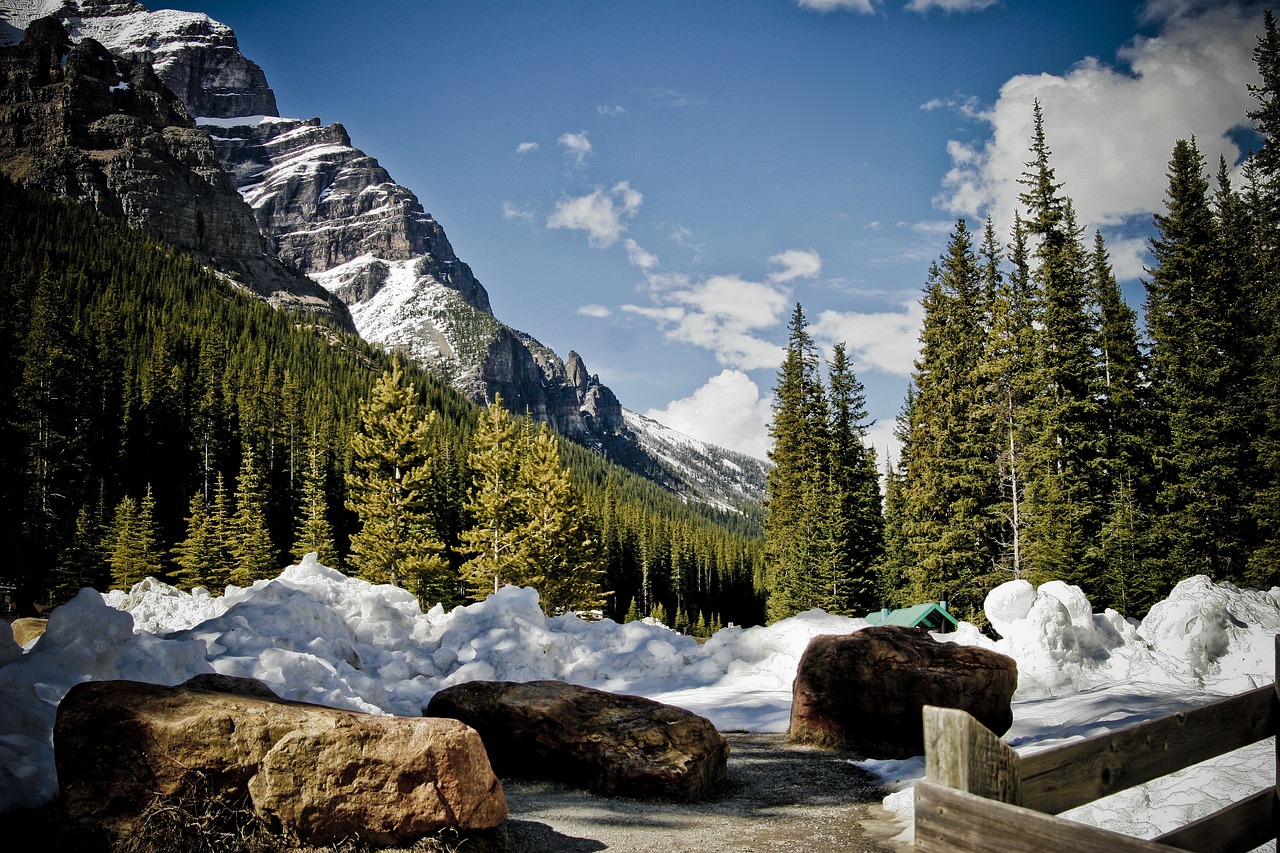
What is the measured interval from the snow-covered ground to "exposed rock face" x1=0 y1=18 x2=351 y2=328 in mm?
156438

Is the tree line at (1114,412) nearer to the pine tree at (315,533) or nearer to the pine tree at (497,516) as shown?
the pine tree at (497,516)

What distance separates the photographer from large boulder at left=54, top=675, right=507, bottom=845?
4.48 m

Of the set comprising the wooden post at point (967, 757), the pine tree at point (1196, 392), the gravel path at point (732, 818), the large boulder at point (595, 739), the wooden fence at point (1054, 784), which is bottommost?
the gravel path at point (732, 818)

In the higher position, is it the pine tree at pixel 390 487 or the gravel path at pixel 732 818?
the pine tree at pixel 390 487

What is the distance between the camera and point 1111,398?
2538 centimetres

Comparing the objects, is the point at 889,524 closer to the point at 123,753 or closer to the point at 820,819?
the point at 820,819

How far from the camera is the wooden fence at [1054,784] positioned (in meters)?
2.04

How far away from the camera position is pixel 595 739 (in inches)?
285

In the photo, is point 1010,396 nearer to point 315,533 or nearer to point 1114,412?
point 1114,412

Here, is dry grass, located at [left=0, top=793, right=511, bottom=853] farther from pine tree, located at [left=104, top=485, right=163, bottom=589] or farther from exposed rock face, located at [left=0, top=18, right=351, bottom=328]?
exposed rock face, located at [left=0, top=18, right=351, bottom=328]

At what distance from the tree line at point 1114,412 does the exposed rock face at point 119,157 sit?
156 metres

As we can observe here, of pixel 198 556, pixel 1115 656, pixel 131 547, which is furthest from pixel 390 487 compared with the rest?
pixel 1115 656

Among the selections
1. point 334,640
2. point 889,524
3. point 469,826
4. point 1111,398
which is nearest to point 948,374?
point 1111,398

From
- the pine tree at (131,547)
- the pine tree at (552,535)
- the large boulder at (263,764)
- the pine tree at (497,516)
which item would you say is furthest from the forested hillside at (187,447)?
the large boulder at (263,764)
